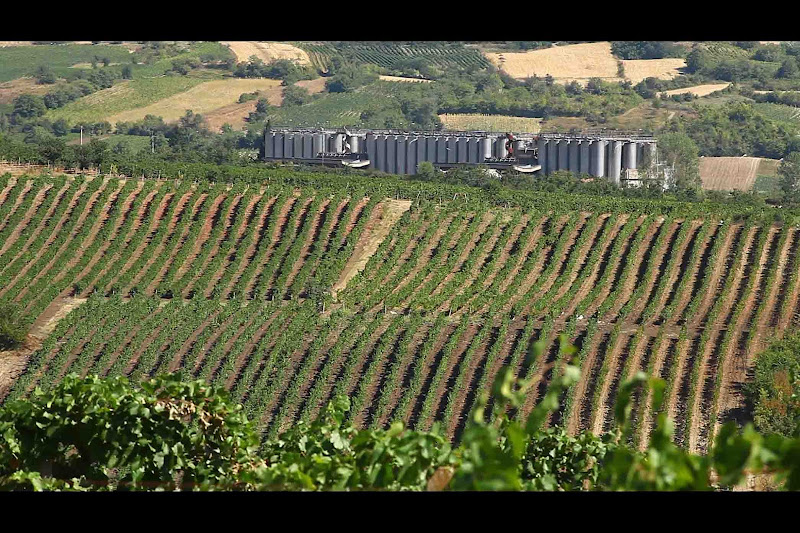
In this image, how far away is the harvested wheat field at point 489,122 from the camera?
10444 centimetres

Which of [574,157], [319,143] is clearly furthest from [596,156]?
[319,143]

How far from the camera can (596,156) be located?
238 feet

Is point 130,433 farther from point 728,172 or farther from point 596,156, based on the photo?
point 728,172

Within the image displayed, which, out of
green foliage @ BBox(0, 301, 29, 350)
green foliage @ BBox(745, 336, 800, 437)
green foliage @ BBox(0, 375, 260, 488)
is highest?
green foliage @ BBox(0, 375, 260, 488)

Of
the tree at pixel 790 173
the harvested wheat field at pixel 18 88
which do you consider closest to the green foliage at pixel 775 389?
the tree at pixel 790 173

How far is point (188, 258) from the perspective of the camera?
44906mm

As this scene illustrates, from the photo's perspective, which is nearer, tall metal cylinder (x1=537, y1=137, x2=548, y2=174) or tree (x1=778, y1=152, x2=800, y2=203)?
tall metal cylinder (x1=537, y1=137, x2=548, y2=174)

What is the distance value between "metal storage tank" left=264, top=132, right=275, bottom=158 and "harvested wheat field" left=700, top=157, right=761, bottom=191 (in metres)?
28.5

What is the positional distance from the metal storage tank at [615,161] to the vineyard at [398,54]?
2627 inches

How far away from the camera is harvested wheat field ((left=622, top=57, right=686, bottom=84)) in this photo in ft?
422

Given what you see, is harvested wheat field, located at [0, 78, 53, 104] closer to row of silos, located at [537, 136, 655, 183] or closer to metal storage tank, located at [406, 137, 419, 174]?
metal storage tank, located at [406, 137, 419, 174]

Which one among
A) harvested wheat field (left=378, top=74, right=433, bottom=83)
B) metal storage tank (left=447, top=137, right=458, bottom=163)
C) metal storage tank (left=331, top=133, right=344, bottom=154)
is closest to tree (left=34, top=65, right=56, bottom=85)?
harvested wheat field (left=378, top=74, right=433, bottom=83)

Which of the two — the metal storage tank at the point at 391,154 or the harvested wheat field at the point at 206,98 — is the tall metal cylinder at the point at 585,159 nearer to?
the metal storage tank at the point at 391,154

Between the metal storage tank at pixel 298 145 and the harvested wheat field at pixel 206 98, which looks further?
the harvested wheat field at pixel 206 98
